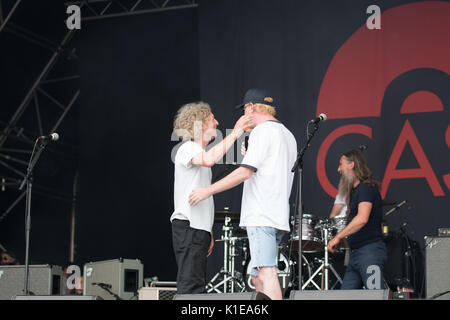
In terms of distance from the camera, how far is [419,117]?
8383mm

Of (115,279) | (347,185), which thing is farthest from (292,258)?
(347,185)

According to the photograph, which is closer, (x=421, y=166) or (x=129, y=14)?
(x=421, y=166)

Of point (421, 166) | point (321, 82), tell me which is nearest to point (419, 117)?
point (421, 166)

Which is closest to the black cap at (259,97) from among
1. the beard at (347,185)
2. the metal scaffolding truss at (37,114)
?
the beard at (347,185)

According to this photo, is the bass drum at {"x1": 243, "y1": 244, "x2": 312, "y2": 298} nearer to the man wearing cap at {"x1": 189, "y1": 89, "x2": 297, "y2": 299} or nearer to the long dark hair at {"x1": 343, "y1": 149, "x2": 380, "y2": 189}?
the long dark hair at {"x1": 343, "y1": 149, "x2": 380, "y2": 189}

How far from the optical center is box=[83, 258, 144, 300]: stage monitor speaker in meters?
7.77

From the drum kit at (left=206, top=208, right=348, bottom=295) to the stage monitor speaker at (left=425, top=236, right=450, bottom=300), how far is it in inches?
51.0

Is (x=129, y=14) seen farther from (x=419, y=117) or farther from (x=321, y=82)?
(x=419, y=117)

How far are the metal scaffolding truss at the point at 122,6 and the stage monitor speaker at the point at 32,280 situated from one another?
13.8 feet

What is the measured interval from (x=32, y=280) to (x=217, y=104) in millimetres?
3360

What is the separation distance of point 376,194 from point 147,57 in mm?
5936

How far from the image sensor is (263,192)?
428 cm

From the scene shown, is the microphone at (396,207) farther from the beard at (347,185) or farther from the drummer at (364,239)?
the drummer at (364,239)

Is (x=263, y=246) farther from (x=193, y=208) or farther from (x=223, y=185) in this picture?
(x=193, y=208)
